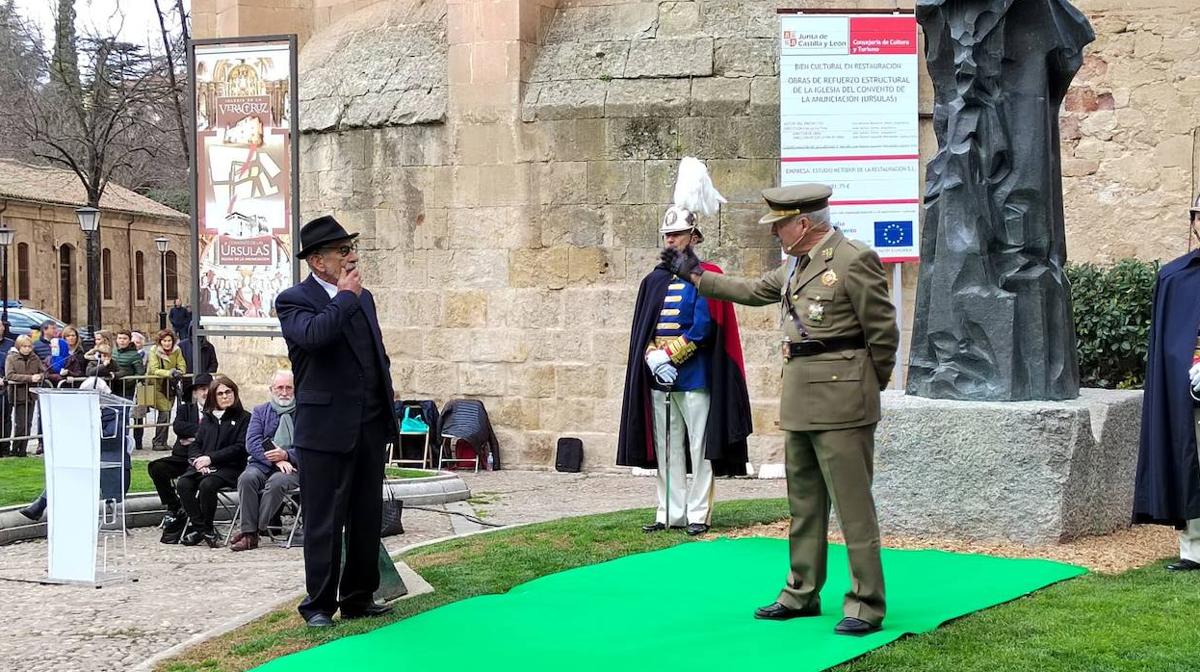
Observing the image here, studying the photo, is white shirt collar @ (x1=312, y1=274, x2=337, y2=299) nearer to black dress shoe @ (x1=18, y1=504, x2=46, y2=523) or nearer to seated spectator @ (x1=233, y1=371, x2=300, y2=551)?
seated spectator @ (x1=233, y1=371, x2=300, y2=551)

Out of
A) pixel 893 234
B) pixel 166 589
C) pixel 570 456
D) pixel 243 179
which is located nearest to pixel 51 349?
pixel 243 179

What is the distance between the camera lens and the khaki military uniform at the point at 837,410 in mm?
5984

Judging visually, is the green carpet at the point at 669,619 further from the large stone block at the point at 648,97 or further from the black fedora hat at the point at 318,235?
the large stone block at the point at 648,97

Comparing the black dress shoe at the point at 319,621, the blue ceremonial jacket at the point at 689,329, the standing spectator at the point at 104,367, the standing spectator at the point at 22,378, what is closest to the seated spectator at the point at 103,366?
the standing spectator at the point at 104,367

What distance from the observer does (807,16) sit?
42.7 feet

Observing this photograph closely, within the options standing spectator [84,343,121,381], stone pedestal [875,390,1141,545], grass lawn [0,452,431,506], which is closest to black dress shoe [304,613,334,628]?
stone pedestal [875,390,1141,545]

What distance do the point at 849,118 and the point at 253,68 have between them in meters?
5.37

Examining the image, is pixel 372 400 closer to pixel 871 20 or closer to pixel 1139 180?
pixel 871 20

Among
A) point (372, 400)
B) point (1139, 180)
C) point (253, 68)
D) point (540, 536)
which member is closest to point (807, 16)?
point (1139, 180)

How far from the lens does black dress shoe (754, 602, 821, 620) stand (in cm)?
627

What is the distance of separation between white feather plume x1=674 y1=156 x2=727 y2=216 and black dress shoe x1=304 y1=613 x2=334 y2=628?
354cm

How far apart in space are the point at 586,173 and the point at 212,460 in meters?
5.31

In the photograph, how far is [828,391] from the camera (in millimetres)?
6043

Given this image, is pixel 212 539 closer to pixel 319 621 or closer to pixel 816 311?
pixel 319 621
